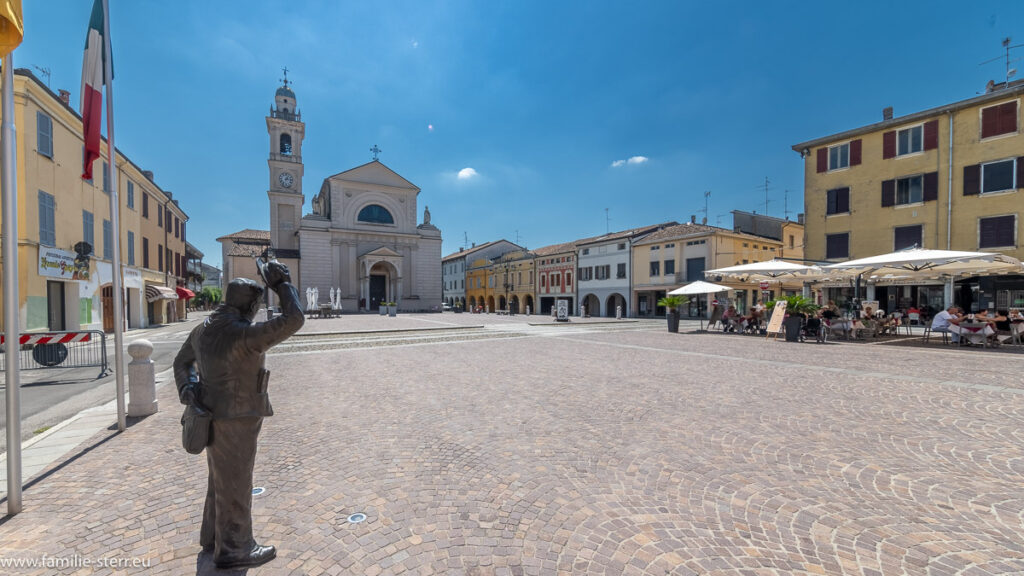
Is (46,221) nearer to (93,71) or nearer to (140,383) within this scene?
(140,383)

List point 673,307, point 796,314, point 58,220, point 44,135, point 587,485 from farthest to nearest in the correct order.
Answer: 1. point 673,307
2. point 58,220
3. point 44,135
4. point 796,314
5. point 587,485

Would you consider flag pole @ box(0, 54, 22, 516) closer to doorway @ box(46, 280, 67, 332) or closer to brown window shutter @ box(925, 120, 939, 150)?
doorway @ box(46, 280, 67, 332)

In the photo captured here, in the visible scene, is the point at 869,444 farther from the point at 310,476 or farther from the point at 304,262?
the point at 304,262

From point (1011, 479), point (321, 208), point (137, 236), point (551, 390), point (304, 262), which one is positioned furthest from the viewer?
point (321, 208)

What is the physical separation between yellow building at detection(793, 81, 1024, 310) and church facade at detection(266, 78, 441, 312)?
3488 centimetres

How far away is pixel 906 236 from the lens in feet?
67.1

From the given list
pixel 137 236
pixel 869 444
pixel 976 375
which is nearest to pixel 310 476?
pixel 869 444

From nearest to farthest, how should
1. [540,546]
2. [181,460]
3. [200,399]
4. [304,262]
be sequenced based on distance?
[200,399] → [540,546] → [181,460] → [304,262]

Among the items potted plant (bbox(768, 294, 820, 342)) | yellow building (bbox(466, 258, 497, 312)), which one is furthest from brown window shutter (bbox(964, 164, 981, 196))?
yellow building (bbox(466, 258, 497, 312))

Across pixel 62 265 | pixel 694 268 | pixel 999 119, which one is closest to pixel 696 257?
pixel 694 268

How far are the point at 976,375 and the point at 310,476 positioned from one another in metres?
10.5

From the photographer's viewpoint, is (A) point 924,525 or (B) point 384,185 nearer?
(A) point 924,525

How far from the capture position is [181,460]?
3.71 metres

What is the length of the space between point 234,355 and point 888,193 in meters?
28.5
